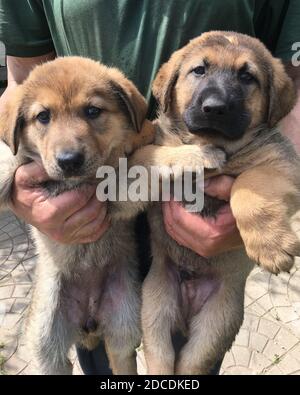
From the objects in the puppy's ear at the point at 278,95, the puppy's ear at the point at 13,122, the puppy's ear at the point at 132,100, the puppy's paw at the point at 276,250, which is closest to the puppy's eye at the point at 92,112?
the puppy's ear at the point at 132,100

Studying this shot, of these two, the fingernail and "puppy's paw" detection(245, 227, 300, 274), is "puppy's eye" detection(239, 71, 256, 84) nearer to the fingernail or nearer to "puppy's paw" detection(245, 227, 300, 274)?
the fingernail

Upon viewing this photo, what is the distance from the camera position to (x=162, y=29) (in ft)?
7.20

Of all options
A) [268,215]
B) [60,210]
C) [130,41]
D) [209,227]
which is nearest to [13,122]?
[60,210]

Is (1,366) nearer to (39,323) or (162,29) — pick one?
(39,323)

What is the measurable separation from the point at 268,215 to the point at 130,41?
1.09 metres

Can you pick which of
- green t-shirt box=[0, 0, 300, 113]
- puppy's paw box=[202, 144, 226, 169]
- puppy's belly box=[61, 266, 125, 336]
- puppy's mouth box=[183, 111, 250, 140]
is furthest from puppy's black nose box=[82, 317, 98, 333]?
green t-shirt box=[0, 0, 300, 113]

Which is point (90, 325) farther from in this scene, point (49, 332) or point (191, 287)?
point (191, 287)

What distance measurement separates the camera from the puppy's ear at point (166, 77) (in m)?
2.37

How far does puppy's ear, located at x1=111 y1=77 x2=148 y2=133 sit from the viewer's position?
2322 millimetres

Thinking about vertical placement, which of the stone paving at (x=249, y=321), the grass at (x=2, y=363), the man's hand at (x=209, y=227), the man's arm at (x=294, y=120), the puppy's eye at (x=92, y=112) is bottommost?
the stone paving at (x=249, y=321)

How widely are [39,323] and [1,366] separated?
148cm

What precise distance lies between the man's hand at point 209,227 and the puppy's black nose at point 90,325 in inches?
29.9

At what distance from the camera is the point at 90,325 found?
2621 millimetres

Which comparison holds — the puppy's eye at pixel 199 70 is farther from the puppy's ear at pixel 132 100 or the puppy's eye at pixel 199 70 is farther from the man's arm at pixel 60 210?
the man's arm at pixel 60 210
